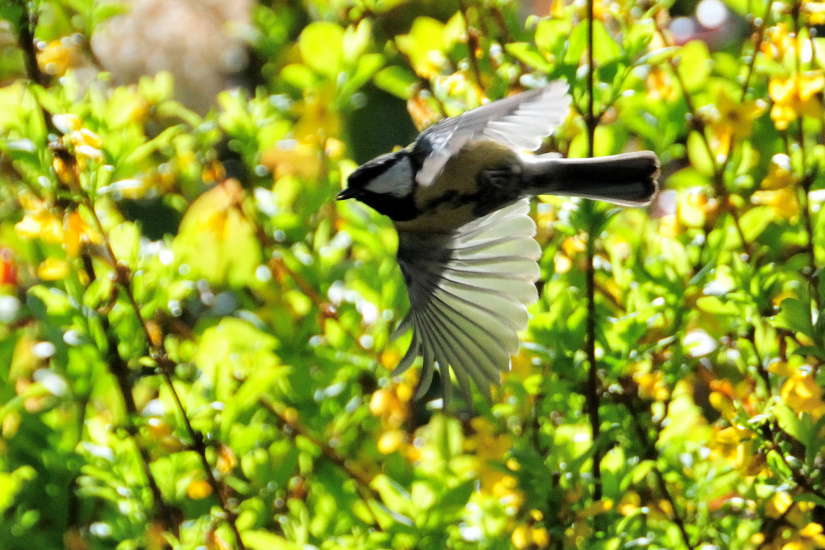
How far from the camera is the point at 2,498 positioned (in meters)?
0.69

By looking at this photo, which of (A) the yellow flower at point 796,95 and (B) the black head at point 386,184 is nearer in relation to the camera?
(A) the yellow flower at point 796,95

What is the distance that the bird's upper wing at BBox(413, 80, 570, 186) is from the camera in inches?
21.1

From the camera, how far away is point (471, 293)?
84 cm

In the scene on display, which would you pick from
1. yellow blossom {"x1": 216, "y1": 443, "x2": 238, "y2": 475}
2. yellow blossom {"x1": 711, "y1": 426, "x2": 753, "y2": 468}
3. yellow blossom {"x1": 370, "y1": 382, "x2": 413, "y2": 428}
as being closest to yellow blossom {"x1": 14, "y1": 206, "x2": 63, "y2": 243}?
yellow blossom {"x1": 216, "y1": 443, "x2": 238, "y2": 475}

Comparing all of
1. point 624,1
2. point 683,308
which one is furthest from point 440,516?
point 624,1

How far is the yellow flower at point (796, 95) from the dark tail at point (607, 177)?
0.10m

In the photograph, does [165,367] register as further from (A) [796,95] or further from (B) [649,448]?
(A) [796,95]

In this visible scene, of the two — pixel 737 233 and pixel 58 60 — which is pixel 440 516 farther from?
pixel 58 60

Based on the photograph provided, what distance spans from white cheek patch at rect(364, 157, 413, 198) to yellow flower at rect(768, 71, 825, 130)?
32 centimetres

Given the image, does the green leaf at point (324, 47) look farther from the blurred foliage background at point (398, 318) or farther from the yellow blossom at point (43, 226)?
the yellow blossom at point (43, 226)

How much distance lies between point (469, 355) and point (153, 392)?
44 centimetres

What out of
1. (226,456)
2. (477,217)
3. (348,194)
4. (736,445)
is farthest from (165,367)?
(736,445)

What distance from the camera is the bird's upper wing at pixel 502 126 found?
0.54 meters

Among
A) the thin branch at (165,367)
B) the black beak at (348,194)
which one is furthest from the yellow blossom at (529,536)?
the black beak at (348,194)
